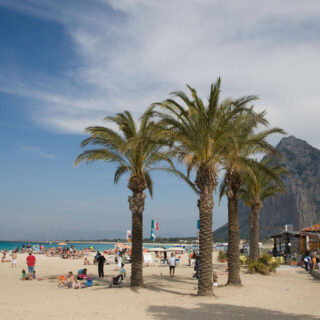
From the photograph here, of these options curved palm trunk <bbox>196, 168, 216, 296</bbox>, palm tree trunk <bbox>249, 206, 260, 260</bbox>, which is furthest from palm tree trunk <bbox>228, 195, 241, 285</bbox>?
palm tree trunk <bbox>249, 206, 260, 260</bbox>

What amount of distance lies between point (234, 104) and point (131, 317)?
31.1ft

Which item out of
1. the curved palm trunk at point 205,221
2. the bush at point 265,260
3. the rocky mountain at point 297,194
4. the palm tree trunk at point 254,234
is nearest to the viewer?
the curved palm trunk at point 205,221

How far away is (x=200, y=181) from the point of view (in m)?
14.4

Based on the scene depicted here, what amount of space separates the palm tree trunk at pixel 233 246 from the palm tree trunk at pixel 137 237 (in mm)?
4125

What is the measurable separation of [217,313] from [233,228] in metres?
6.65

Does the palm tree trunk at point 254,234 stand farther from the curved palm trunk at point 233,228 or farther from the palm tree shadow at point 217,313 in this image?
the palm tree shadow at point 217,313

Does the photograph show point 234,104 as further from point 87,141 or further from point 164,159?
point 87,141

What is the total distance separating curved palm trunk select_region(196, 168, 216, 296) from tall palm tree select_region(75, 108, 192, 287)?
232cm

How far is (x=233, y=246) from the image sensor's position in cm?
1659

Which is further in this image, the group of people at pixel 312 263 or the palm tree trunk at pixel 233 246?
the group of people at pixel 312 263

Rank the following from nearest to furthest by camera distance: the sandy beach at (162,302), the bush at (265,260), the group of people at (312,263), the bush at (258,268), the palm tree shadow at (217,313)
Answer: the palm tree shadow at (217,313), the sandy beach at (162,302), the bush at (258,268), the group of people at (312,263), the bush at (265,260)

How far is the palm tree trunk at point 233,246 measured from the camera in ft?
53.9

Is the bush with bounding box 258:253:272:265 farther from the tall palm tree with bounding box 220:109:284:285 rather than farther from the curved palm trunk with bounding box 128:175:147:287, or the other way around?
the curved palm trunk with bounding box 128:175:147:287

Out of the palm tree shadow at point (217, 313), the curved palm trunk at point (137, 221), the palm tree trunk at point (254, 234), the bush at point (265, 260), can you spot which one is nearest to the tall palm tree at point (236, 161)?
the curved palm trunk at point (137, 221)
